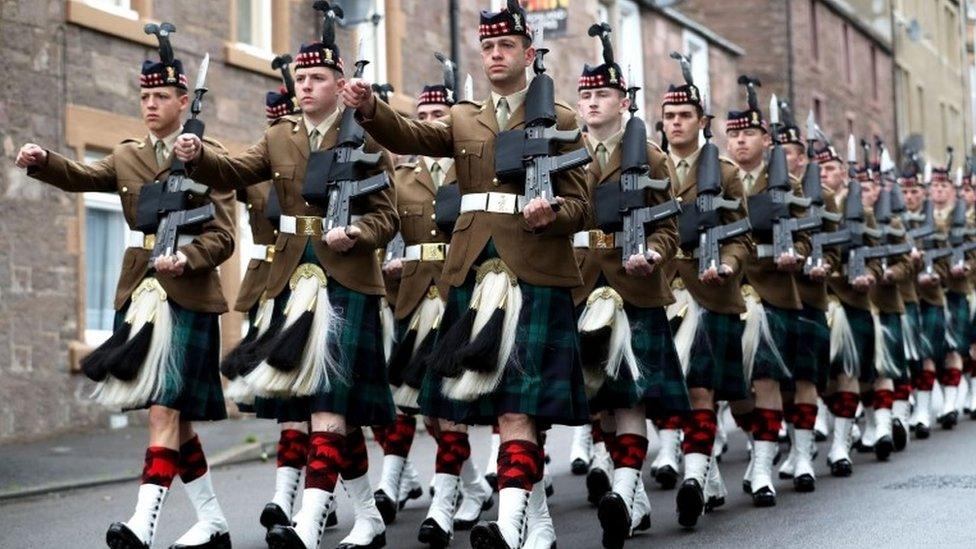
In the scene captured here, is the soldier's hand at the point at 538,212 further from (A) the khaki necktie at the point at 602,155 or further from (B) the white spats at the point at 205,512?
(B) the white spats at the point at 205,512

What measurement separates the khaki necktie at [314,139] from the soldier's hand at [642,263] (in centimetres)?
149

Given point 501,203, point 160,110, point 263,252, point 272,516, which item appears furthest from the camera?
point 263,252

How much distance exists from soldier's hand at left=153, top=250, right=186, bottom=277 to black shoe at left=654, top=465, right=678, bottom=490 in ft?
11.8

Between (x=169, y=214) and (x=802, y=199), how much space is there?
433 cm

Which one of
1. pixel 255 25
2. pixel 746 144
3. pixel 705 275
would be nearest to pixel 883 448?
pixel 746 144

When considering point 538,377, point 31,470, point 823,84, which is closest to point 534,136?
point 538,377

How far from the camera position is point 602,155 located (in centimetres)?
854

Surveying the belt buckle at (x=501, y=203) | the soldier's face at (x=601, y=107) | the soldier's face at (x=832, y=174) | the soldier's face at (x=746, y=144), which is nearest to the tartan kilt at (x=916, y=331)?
the soldier's face at (x=832, y=174)

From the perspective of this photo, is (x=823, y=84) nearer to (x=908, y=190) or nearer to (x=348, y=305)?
(x=908, y=190)

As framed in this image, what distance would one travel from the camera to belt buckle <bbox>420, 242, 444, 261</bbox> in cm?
966

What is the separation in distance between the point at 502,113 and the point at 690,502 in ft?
7.50

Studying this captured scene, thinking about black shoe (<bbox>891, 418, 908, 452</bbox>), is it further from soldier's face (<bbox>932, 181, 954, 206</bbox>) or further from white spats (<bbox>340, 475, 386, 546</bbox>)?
white spats (<bbox>340, 475, 386, 546</bbox>)

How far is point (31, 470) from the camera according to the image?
12.4 m

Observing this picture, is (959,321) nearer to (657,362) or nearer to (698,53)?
(657,362)
